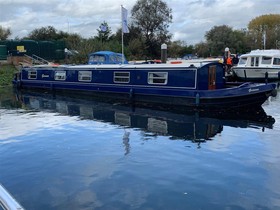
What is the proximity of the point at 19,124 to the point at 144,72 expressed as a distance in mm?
6694

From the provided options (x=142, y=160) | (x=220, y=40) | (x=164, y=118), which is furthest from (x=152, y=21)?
(x=142, y=160)

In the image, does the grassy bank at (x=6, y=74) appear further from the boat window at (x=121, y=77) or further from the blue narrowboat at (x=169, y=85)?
the boat window at (x=121, y=77)

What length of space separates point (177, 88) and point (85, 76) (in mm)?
6499

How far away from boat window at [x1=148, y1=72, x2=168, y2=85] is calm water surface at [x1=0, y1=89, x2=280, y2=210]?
2599 mm

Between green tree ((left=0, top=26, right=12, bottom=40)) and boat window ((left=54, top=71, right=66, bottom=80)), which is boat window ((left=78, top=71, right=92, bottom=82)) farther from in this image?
green tree ((left=0, top=26, right=12, bottom=40))

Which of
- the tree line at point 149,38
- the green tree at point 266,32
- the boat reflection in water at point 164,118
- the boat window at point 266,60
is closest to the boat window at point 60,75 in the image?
the boat reflection in water at point 164,118

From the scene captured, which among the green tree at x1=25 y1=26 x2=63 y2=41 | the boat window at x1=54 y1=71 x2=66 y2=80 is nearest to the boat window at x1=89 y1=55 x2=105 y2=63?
the boat window at x1=54 y1=71 x2=66 y2=80

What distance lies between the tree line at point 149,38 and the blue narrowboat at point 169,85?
1462 centimetres

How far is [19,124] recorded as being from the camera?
490 inches

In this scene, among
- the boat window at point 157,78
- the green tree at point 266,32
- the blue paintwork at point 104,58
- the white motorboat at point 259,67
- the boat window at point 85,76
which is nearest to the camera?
the boat window at point 157,78

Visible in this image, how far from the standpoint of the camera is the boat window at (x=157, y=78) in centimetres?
1612

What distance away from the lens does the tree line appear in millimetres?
38375

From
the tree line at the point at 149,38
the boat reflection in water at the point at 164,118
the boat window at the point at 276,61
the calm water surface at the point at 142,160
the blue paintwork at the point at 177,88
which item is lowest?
the calm water surface at the point at 142,160

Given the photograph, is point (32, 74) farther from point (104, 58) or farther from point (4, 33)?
point (4, 33)
